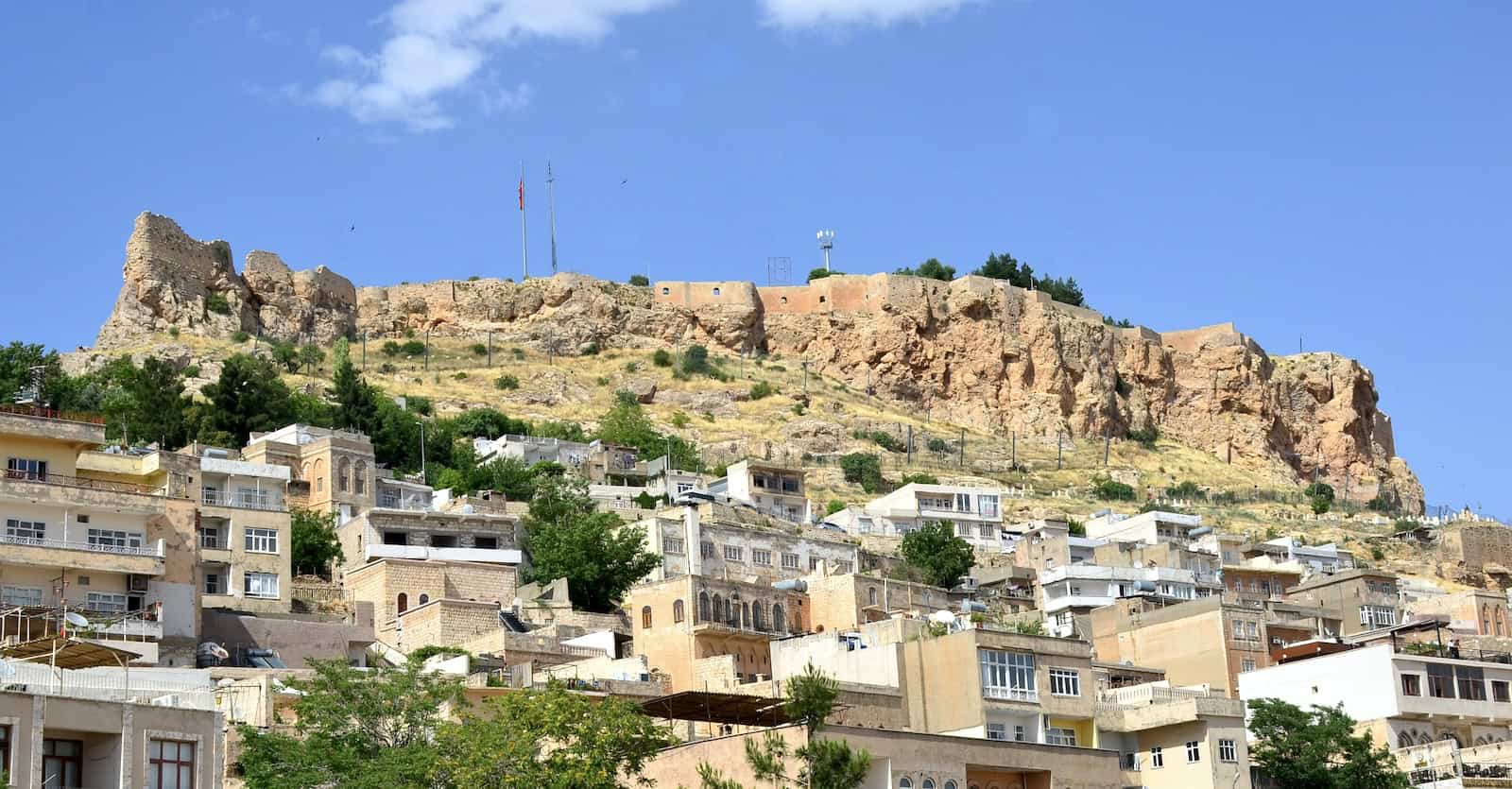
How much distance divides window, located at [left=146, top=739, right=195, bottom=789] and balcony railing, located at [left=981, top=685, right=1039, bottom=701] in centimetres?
1677

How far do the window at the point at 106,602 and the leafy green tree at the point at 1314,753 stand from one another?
24.0 meters

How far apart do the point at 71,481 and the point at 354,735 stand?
1521 cm

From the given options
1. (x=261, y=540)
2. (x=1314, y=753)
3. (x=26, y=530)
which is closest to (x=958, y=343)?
(x=261, y=540)

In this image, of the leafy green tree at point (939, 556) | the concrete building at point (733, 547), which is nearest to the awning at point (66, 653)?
the concrete building at point (733, 547)

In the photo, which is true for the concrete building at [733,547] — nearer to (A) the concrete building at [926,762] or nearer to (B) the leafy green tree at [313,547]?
(B) the leafy green tree at [313,547]

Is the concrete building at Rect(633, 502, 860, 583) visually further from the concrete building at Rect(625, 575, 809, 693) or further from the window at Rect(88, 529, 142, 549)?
the window at Rect(88, 529, 142, 549)

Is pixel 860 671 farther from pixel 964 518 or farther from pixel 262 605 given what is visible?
pixel 964 518

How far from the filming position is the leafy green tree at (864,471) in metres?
104

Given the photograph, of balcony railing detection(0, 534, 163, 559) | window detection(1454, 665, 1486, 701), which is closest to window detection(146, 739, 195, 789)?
balcony railing detection(0, 534, 163, 559)

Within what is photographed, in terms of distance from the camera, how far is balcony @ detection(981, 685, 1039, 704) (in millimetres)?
41625

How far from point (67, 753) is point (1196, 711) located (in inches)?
913

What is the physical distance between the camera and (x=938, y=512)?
91625mm

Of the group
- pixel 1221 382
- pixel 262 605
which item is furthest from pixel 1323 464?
pixel 262 605

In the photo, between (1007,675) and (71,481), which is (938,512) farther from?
(1007,675)
